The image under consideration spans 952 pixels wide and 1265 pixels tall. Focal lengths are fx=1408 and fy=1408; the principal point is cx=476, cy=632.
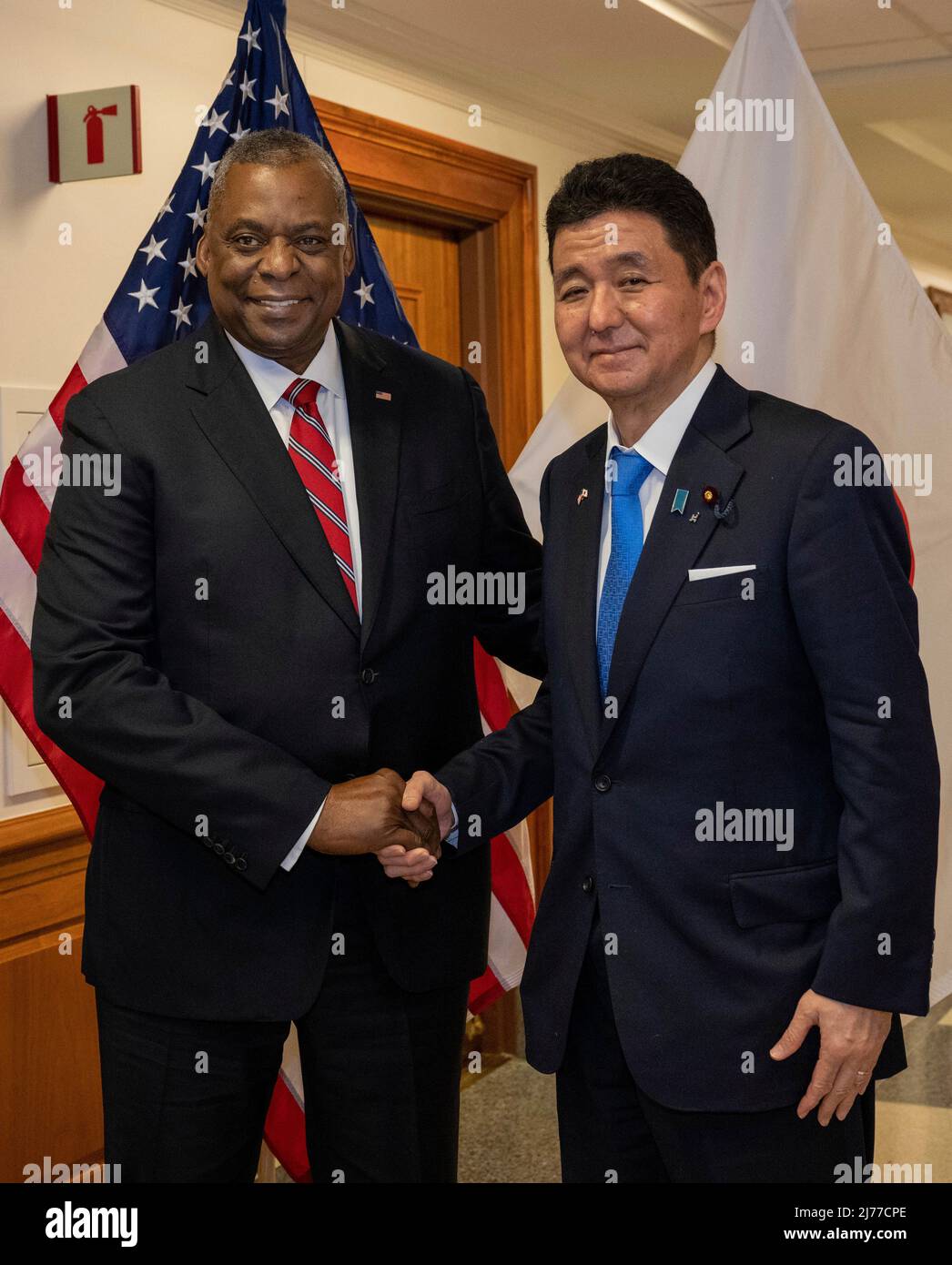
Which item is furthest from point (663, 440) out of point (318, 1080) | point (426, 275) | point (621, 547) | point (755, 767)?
point (426, 275)

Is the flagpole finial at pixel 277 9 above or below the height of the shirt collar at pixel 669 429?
above

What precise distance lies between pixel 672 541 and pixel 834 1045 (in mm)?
536

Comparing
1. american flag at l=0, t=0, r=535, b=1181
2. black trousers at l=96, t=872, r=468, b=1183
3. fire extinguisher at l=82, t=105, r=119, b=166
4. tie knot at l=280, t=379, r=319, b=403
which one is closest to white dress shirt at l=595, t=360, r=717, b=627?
tie knot at l=280, t=379, r=319, b=403

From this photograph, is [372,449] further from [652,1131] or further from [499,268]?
[499,268]

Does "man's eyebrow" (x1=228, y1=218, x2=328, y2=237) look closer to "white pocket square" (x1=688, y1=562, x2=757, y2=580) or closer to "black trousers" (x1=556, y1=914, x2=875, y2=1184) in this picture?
"white pocket square" (x1=688, y1=562, x2=757, y2=580)

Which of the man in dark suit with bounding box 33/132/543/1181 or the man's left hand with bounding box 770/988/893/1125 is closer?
the man's left hand with bounding box 770/988/893/1125

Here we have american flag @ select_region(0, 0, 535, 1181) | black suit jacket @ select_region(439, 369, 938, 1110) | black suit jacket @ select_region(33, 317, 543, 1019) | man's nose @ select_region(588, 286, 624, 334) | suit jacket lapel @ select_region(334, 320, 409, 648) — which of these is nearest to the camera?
black suit jacket @ select_region(439, 369, 938, 1110)

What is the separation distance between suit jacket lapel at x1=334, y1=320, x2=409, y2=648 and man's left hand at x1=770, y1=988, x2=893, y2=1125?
659 millimetres

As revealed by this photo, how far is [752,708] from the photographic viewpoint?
144 centimetres

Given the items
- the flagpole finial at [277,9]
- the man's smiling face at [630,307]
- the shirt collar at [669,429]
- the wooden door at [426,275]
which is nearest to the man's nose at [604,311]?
the man's smiling face at [630,307]

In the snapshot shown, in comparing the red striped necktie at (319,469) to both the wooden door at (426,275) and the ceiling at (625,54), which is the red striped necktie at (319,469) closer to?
the ceiling at (625,54)

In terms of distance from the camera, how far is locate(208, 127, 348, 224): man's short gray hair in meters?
1.70

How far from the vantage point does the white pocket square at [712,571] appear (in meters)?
1.43

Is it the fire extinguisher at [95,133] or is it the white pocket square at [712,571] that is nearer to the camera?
the white pocket square at [712,571]
